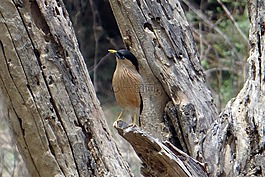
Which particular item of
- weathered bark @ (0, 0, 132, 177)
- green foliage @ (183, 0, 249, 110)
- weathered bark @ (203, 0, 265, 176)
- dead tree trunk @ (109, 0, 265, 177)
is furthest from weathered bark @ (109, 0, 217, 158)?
green foliage @ (183, 0, 249, 110)

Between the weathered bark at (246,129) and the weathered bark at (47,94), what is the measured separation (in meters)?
0.50

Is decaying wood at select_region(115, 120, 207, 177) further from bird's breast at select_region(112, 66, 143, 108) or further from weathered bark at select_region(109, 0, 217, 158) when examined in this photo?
bird's breast at select_region(112, 66, 143, 108)

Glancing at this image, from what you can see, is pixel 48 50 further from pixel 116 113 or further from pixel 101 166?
pixel 116 113

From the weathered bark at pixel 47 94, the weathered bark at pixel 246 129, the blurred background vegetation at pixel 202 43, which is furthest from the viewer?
the blurred background vegetation at pixel 202 43

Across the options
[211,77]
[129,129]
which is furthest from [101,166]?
[211,77]

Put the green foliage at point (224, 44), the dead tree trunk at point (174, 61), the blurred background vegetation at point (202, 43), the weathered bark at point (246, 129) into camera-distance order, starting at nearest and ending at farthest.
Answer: the weathered bark at point (246, 129) < the dead tree trunk at point (174, 61) < the blurred background vegetation at point (202, 43) < the green foliage at point (224, 44)

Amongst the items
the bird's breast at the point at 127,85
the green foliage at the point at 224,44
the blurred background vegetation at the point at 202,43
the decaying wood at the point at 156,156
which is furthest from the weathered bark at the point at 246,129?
the green foliage at the point at 224,44

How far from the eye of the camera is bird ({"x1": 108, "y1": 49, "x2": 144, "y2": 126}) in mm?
3156

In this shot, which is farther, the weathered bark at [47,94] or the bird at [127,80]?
the bird at [127,80]

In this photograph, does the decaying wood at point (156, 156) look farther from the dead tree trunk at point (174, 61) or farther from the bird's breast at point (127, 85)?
the bird's breast at point (127, 85)

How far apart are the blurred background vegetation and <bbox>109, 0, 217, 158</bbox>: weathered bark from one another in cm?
156

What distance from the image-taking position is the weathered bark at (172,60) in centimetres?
313

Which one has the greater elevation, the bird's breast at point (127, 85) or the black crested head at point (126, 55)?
the black crested head at point (126, 55)

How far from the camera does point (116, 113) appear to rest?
26.2 feet
